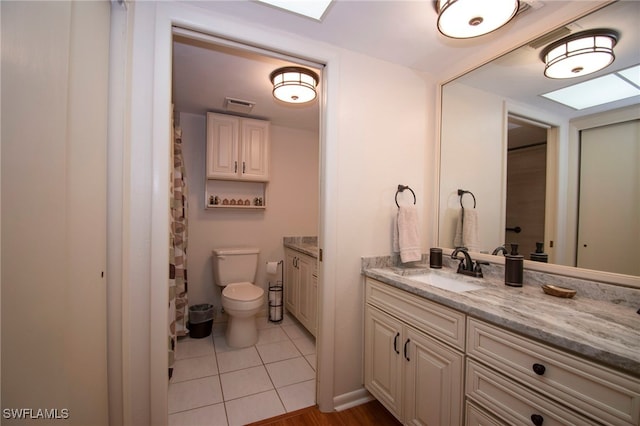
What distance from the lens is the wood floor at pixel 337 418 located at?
147 centimetres

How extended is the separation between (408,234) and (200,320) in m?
2.15

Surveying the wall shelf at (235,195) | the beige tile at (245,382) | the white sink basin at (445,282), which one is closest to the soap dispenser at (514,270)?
the white sink basin at (445,282)

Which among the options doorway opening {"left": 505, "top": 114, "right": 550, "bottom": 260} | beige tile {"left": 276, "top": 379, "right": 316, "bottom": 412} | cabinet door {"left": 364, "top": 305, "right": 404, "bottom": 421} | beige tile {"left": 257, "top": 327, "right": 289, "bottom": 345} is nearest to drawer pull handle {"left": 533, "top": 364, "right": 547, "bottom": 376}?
cabinet door {"left": 364, "top": 305, "right": 404, "bottom": 421}

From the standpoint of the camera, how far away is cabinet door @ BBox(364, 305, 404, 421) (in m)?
1.37

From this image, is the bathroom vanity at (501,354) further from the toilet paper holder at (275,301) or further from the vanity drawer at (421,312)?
the toilet paper holder at (275,301)

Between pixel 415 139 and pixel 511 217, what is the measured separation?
30.4 inches

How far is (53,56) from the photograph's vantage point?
699 mm

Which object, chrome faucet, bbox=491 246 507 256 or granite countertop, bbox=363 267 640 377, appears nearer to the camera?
granite countertop, bbox=363 267 640 377

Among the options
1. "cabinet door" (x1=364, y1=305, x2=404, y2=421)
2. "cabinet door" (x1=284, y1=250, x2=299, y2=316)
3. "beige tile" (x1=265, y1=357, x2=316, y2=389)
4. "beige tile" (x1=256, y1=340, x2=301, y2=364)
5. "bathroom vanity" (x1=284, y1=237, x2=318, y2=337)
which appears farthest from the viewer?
"cabinet door" (x1=284, y1=250, x2=299, y2=316)

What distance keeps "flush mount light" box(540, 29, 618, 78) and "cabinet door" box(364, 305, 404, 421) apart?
1.50m

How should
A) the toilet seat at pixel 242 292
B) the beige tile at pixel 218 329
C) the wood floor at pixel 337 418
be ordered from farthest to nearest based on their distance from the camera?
the beige tile at pixel 218 329, the toilet seat at pixel 242 292, the wood floor at pixel 337 418

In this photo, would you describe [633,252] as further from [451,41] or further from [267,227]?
[267,227]

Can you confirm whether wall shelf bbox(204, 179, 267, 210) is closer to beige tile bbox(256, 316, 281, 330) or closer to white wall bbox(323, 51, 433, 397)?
beige tile bbox(256, 316, 281, 330)

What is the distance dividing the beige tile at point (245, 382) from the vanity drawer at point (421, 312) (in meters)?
0.98
